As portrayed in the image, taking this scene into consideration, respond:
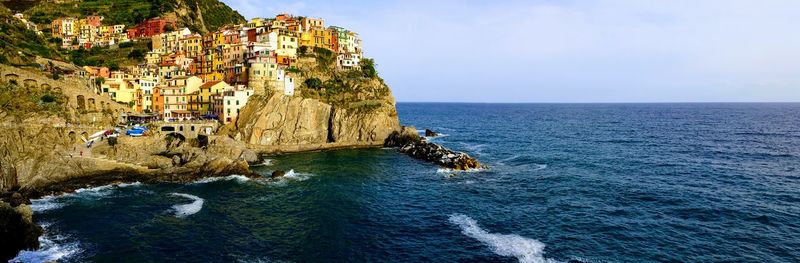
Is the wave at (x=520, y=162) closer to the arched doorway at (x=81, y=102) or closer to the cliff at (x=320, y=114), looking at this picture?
the cliff at (x=320, y=114)

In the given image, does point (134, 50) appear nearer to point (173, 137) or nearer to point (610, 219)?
point (173, 137)

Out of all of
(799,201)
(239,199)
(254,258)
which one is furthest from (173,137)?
(799,201)

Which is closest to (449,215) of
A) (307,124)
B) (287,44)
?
(307,124)

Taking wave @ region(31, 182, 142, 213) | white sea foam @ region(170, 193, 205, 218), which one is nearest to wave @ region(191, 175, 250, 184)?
wave @ region(31, 182, 142, 213)

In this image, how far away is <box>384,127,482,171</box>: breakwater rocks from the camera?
257ft

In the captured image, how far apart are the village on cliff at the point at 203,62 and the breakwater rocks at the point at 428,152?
88.3ft

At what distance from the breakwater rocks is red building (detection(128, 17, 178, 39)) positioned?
282 feet

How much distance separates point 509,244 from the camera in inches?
1661

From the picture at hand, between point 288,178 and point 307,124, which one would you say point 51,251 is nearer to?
point 288,178

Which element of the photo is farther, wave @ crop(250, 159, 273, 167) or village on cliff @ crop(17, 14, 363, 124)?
village on cliff @ crop(17, 14, 363, 124)

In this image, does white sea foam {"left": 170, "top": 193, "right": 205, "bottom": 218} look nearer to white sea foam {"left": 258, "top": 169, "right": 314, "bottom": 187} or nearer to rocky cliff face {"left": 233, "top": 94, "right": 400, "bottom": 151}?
white sea foam {"left": 258, "top": 169, "right": 314, "bottom": 187}

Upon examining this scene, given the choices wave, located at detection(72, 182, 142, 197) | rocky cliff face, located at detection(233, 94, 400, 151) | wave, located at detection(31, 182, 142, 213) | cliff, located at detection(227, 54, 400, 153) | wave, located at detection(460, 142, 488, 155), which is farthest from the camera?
wave, located at detection(460, 142, 488, 155)

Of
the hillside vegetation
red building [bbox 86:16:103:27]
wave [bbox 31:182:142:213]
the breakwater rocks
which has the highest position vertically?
the hillside vegetation

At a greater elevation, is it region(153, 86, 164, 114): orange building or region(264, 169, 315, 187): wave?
region(153, 86, 164, 114): orange building
